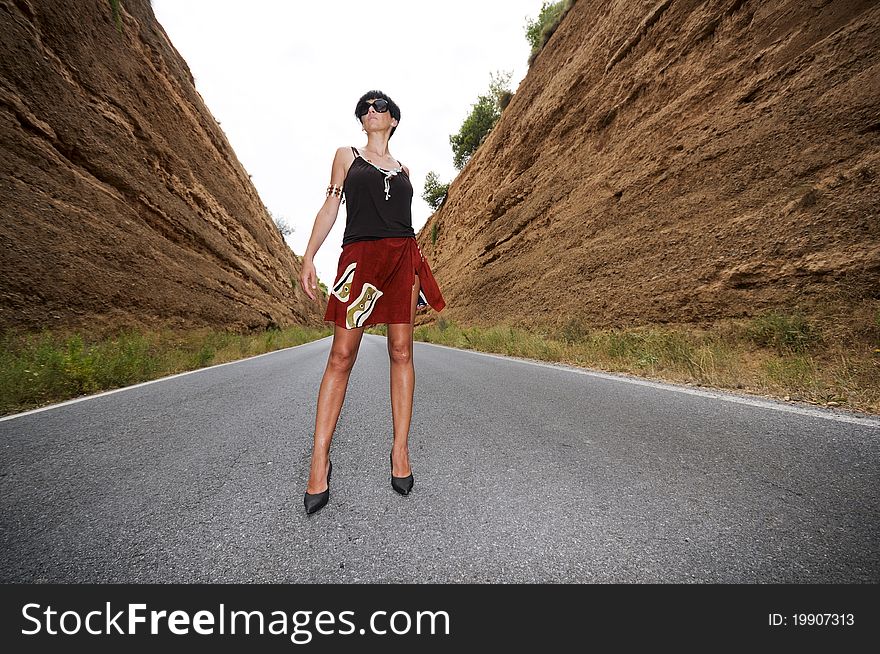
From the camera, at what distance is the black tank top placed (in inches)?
70.3

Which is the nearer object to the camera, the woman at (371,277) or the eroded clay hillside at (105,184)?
the woman at (371,277)

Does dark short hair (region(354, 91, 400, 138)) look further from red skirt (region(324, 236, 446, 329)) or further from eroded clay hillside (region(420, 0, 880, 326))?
eroded clay hillside (region(420, 0, 880, 326))

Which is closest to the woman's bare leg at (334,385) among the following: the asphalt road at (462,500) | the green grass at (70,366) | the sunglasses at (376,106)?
the asphalt road at (462,500)

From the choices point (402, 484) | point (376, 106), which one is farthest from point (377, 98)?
point (402, 484)

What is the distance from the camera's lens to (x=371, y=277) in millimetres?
1762

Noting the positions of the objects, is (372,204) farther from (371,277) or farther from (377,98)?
(377,98)

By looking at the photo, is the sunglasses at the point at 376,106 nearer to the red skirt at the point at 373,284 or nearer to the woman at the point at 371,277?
the woman at the point at 371,277

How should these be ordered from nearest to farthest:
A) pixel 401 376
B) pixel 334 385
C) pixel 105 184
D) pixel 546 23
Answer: pixel 334 385 < pixel 401 376 < pixel 105 184 < pixel 546 23

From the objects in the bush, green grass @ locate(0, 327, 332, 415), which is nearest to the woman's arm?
green grass @ locate(0, 327, 332, 415)

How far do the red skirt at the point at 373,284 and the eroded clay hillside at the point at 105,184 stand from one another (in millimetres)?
9676

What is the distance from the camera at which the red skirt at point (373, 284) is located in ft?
5.66

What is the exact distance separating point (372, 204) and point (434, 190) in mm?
34512

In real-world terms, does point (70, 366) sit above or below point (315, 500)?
above

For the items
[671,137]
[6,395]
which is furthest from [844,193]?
[6,395]
